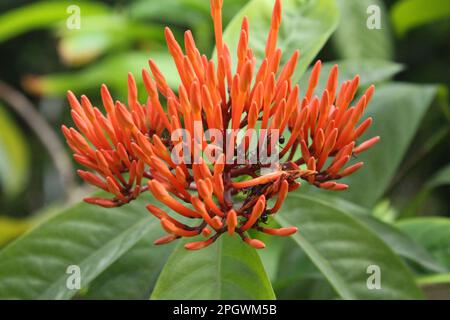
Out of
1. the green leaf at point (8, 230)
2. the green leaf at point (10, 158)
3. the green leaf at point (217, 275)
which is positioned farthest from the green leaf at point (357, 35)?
the green leaf at point (10, 158)

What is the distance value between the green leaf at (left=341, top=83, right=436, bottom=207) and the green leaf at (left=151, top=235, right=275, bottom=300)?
1.05ft

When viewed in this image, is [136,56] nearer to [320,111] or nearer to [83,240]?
[83,240]

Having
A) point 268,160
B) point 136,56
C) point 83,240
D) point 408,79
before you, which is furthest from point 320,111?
point 408,79

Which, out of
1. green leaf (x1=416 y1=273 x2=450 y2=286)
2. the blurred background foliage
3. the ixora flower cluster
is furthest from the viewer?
the blurred background foliage

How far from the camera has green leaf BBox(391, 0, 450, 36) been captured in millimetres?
1277

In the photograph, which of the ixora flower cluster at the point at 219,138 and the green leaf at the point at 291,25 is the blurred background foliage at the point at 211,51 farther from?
the ixora flower cluster at the point at 219,138

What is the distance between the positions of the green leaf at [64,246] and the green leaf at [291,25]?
236mm

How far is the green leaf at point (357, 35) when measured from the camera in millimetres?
1280

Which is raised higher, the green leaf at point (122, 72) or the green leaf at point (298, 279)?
the green leaf at point (122, 72)

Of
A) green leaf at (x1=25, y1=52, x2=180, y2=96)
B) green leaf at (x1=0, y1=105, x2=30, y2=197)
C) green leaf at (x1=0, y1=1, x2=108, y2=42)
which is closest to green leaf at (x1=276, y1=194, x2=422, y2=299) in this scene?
green leaf at (x1=25, y1=52, x2=180, y2=96)

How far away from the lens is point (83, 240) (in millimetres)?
803

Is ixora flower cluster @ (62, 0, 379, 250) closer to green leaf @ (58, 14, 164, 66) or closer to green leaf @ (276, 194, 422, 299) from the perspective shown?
green leaf @ (276, 194, 422, 299)
